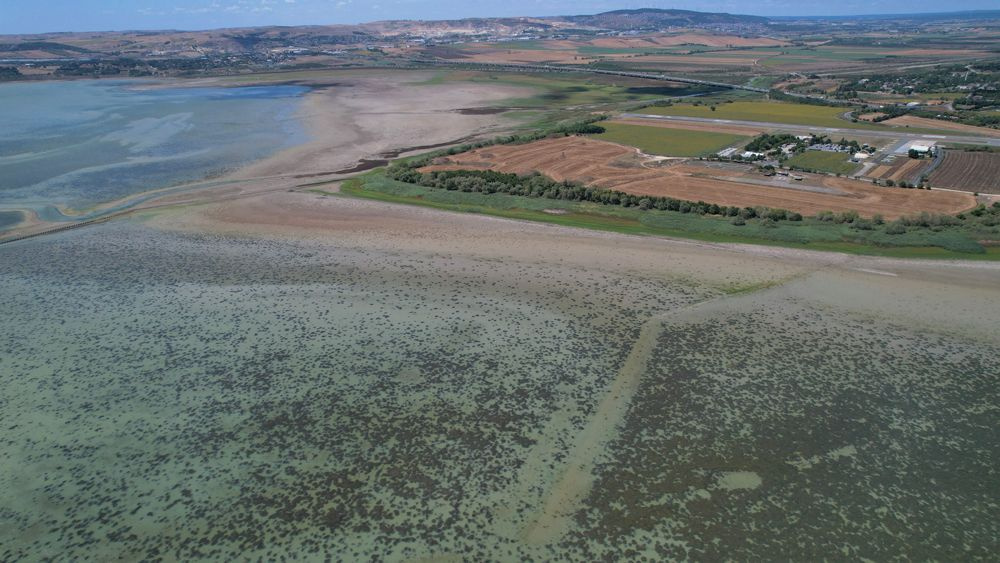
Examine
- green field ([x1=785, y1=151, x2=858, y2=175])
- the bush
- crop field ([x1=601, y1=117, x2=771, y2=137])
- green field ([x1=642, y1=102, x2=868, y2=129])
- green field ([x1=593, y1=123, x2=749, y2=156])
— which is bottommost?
the bush

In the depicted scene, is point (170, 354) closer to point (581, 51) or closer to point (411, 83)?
point (411, 83)

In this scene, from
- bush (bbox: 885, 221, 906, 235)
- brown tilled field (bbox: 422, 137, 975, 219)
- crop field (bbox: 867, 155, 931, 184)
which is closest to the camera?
bush (bbox: 885, 221, 906, 235)

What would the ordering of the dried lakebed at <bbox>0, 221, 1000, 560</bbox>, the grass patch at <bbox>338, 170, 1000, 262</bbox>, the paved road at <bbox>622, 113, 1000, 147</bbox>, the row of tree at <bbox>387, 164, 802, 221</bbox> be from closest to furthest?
the dried lakebed at <bbox>0, 221, 1000, 560</bbox> → the grass patch at <bbox>338, 170, 1000, 262</bbox> → the row of tree at <bbox>387, 164, 802, 221</bbox> → the paved road at <bbox>622, 113, 1000, 147</bbox>

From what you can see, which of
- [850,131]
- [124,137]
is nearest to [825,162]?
[850,131]

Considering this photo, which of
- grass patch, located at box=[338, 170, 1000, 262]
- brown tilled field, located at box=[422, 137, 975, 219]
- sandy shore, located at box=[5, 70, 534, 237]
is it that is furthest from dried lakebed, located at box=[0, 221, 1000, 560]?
sandy shore, located at box=[5, 70, 534, 237]

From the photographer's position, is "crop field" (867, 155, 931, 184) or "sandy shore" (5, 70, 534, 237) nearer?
"crop field" (867, 155, 931, 184)

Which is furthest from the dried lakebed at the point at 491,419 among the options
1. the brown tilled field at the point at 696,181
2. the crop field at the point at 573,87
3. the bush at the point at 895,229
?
the crop field at the point at 573,87

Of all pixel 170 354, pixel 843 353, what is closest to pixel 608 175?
pixel 843 353

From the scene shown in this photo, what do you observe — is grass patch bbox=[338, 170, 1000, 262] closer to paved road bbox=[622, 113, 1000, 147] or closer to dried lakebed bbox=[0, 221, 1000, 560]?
dried lakebed bbox=[0, 221, 1000, 560]
